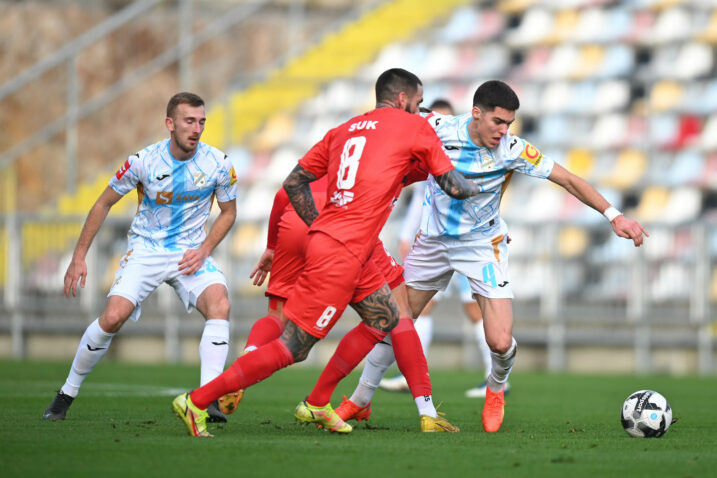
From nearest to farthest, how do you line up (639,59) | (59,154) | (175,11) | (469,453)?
(469,453) → (639,59) → (59,154) → (175,11)

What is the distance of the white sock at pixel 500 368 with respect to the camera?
281 inches

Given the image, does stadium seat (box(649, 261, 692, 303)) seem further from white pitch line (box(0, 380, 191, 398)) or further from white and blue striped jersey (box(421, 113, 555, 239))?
→ white and blue striped jersey (box(421, 113, 555, 239))

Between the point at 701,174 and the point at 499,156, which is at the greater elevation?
the point at 701,174

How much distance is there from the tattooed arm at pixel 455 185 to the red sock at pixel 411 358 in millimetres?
1082

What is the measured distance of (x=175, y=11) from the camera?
73.2ft

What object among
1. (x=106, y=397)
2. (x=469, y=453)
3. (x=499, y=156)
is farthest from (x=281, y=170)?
(x=469, y=453)

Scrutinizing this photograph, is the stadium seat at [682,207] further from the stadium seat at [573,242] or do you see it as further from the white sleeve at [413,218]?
the white sleeve at [413,218]

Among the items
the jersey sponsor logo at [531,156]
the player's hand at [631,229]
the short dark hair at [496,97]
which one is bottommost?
the player's hand at [631,229]

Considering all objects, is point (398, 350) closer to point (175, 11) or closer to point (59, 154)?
point (59, 154)

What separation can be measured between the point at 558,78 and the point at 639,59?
1276 mm

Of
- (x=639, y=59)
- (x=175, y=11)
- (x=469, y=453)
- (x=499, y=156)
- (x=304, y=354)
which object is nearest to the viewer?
(x=469, y=453)

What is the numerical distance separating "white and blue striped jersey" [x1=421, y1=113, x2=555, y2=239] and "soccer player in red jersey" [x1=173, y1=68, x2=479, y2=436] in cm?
58

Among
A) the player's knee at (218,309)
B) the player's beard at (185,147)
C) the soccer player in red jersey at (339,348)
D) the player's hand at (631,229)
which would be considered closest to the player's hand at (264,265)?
the soccer player in red jersey at (339,348)

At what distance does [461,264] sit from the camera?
23.9 ft
